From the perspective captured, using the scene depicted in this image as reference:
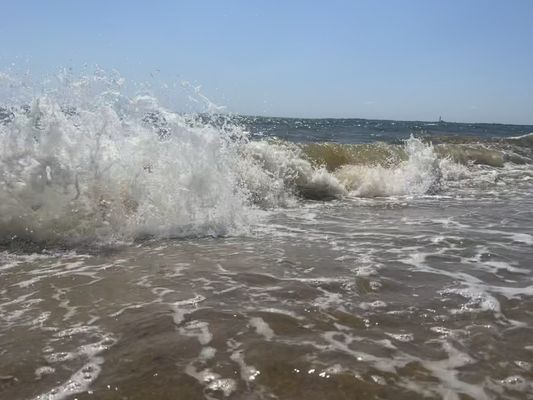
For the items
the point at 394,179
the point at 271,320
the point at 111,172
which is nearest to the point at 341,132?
the point at 394,179

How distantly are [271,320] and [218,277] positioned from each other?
110cm

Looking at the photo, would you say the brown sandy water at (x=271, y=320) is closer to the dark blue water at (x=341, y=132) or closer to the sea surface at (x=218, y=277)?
the sea surface at (x=218, y=277)

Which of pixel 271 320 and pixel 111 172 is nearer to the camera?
pixel 271 320

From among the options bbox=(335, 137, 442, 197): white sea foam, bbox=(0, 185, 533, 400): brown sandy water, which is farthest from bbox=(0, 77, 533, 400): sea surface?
bbox=(335, 137, 442, 197): white sea foam

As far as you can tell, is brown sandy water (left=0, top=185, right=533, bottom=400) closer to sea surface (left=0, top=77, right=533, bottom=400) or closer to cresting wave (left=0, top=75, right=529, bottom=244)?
sea surface (left=0, top=77, right=533, bottom=400)

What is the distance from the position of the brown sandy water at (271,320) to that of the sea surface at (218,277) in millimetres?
13

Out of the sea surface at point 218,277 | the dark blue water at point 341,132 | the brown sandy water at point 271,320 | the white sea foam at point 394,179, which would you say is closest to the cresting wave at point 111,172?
the sea surface at point 218,277

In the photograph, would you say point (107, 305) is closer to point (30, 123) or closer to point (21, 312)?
point (21, 312)

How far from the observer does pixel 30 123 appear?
610 cm

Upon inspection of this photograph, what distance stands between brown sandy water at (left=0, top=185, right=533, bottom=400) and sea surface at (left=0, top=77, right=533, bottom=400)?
0.04 feet

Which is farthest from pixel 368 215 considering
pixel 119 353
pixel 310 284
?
pixel 119 353

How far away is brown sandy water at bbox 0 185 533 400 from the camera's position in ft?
8.21

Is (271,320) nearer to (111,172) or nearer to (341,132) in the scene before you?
(111,172)

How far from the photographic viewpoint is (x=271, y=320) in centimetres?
331
